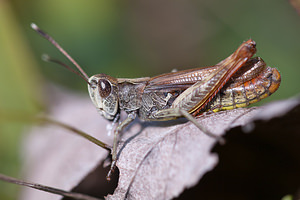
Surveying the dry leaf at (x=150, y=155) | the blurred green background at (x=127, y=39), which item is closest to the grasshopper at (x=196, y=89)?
the dry leaf at (x=150, y=155)

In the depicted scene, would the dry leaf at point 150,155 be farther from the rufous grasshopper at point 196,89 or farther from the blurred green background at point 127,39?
the blurred green background at point 127,39

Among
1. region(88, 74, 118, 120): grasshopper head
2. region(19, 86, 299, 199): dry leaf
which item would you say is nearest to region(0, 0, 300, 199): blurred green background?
region(19, 86, 299, 199): dry leaf

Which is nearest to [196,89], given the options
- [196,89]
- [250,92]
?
[196,89]

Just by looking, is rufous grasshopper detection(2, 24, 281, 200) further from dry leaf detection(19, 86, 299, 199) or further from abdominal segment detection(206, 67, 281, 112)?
dry leaf detection(19, 86, 299, 199)

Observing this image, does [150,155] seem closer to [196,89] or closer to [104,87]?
[196,89]

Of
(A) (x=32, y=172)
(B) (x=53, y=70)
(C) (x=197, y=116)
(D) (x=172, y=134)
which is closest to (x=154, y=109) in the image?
(C) (x=197, y=116)

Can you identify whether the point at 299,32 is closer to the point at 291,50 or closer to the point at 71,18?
the point at 291,50
